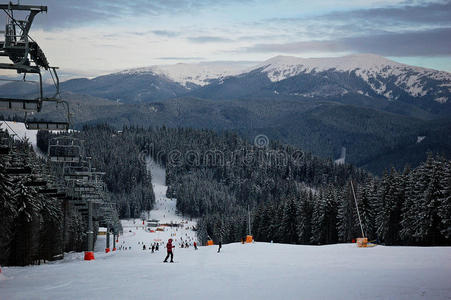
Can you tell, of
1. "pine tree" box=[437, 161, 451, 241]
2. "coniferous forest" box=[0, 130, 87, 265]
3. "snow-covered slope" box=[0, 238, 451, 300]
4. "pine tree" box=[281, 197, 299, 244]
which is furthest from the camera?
"pine tree" box=[281, 197, 299, 244]

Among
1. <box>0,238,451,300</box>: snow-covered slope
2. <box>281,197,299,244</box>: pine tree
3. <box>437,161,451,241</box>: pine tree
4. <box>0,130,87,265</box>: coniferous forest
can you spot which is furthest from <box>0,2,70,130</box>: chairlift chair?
<box>281,197,299,244</box>: pine tree

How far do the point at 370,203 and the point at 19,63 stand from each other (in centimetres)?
6586

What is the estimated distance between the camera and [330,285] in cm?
1877

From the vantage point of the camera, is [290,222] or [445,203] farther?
[290,222]

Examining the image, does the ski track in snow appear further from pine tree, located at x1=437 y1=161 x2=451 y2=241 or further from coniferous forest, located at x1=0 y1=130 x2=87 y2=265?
pine tree, located at x1=437 y1=161 x2=451 y2=241

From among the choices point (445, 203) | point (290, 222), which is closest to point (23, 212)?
point (445, 203)

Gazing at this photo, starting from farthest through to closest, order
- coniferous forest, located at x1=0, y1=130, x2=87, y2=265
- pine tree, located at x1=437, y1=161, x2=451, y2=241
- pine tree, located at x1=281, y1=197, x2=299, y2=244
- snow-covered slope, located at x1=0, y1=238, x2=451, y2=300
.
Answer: pine tree, located at x1=281, y1=197, x2=299, y2=244 < pine tree, located at x1=437, y1=161, x2=451, y2=241 < coniferous forest, located at x1=0, y1=130, x2=87, y2=265 < snow-covered slope, located at x1=0, y1=238, x2=451, y2=300

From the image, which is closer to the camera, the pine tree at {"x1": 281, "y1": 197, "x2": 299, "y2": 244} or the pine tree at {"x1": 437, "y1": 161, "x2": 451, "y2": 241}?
the pine tree at {"x1": 437, "y1": 161, "x2": 451, "y2": 241}

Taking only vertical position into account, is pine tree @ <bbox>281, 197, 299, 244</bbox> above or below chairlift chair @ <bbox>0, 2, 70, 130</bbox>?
below

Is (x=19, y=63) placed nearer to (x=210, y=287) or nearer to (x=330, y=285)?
(x=210, y=287)

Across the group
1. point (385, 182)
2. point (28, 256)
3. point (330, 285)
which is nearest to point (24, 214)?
point (28, 256)

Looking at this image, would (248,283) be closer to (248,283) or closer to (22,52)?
(248,283)

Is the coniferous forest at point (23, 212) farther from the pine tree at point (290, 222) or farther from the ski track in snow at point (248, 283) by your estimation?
the pine tree at point (290, 222)

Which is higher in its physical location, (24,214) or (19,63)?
(19,63)
